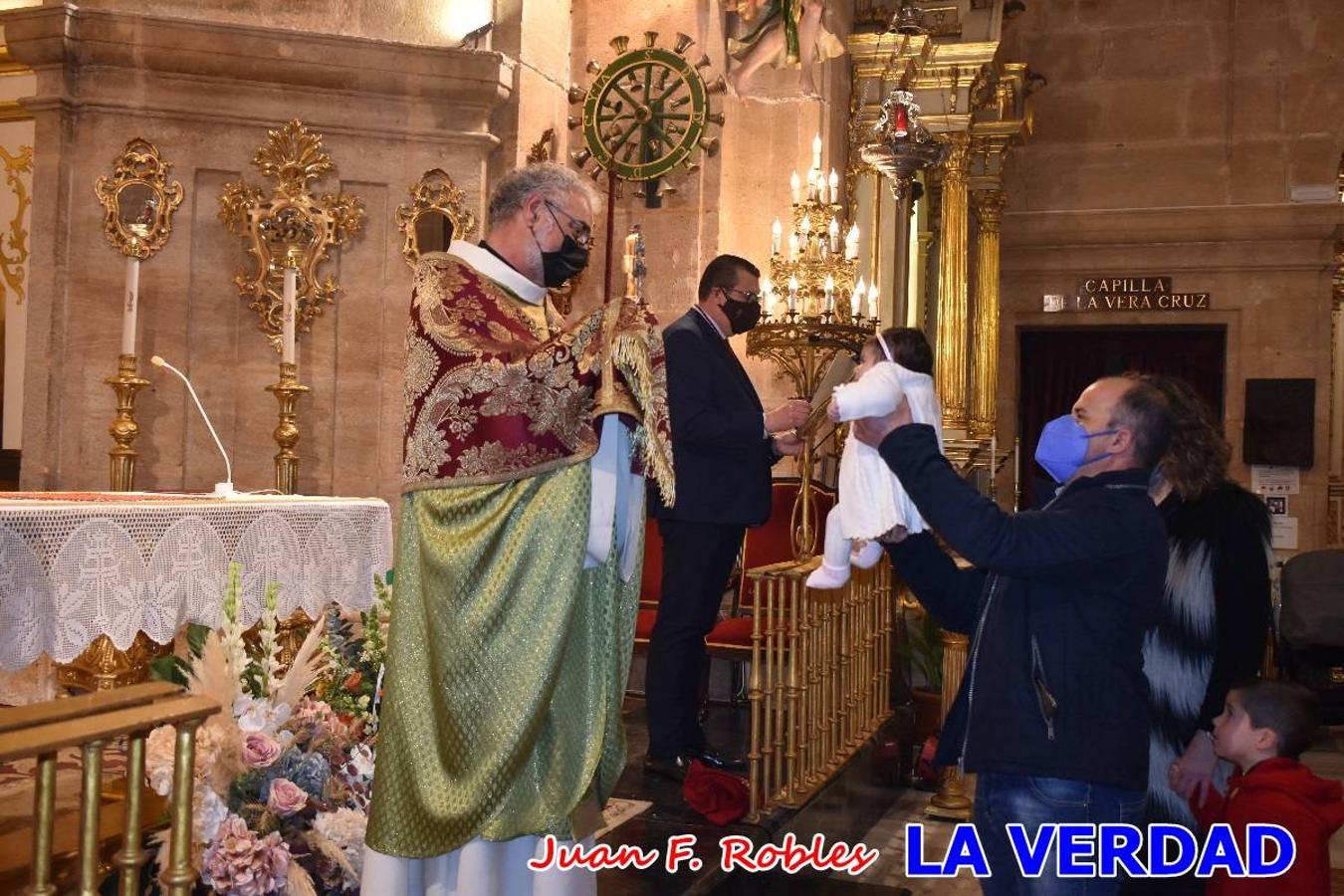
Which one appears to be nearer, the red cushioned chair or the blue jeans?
the blue jeans

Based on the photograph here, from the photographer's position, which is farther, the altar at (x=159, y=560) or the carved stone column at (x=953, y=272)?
the carved stone column at (x=953, y=272)

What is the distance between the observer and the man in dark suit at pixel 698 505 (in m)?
4.28

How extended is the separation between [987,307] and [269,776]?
929 centimetres

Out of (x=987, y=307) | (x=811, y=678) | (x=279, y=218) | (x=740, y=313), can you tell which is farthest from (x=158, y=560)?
(x=987, y=307)

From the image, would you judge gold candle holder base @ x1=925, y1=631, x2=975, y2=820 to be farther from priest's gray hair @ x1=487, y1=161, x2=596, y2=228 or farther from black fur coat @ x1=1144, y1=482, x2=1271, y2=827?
priest's gray hair @ x1=487, y1=161, x2=596, y2=228

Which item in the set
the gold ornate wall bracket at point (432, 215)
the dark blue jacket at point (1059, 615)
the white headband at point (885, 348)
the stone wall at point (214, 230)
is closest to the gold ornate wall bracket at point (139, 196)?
the stone wall at point (214, 230)

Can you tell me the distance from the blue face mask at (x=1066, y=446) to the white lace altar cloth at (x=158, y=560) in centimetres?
230

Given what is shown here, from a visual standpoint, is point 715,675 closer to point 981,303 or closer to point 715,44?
point 715,44

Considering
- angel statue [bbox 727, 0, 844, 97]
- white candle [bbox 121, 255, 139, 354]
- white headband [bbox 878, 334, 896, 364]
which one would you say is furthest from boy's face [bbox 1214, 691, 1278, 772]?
angel statue [bbox 727, 0, 844, 97]

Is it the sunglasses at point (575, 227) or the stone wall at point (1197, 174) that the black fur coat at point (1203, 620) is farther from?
the stone wall at point (1197, 174)

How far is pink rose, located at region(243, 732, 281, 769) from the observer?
3.11 metres

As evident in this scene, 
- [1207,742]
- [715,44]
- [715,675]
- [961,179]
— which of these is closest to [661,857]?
[1207,742]

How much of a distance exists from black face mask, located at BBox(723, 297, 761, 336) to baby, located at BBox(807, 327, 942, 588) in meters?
1.51

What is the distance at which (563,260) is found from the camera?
10.5 ft
